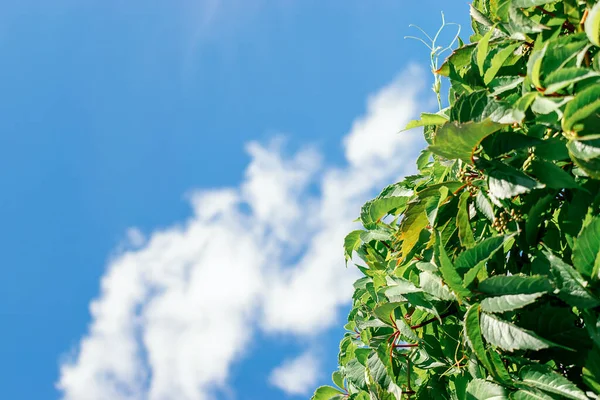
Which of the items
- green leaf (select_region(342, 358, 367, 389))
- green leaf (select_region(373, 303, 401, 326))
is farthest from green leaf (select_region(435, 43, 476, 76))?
green leaf (select_region(342, 358, 367, 389))

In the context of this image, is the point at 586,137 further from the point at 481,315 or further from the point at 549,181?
the point at 481,315

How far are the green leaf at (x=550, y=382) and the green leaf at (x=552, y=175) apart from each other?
1.36ft

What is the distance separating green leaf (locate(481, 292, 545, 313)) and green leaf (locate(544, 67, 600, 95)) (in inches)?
17.8

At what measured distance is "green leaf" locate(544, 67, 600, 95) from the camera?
1.09m

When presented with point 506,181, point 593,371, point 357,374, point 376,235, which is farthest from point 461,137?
point 357,374

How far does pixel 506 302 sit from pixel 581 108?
0.45 metres

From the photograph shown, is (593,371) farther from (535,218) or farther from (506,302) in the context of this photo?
(535,218)

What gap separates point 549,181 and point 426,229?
42cm

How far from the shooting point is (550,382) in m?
1.12

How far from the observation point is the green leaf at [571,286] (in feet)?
3.56

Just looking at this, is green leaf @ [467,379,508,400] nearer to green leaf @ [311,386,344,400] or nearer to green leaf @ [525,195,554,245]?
green leaf @ [525,195,554,245]

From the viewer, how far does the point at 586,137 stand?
3.56 ft

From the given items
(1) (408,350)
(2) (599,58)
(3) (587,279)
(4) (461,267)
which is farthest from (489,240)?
(1) (408,350)

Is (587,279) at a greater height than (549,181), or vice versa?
(549,181)
